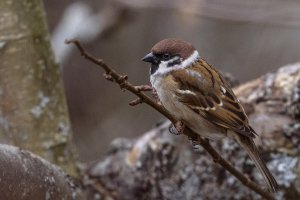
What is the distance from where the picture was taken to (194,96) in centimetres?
292

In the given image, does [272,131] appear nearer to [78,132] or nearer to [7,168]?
[7,168]

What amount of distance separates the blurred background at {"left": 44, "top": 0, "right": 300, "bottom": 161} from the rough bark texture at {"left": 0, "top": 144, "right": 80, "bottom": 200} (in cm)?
229

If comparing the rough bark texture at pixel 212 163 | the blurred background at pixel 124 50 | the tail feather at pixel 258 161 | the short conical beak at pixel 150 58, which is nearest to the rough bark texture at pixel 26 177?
the short conical beak at pixel 150 58

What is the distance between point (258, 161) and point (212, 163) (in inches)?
17.4

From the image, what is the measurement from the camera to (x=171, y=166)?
10.8ft

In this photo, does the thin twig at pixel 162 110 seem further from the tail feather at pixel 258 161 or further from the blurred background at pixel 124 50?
the blurred background at pixel 124 50

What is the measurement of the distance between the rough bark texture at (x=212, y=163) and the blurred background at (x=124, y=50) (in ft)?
4.57

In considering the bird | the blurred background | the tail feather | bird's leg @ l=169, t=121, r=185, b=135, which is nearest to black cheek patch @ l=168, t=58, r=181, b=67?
the bird

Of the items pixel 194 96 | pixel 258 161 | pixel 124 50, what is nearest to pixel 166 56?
pixel 194 96

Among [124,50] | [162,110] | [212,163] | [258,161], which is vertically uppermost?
[162,110]

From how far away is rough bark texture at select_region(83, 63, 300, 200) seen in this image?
3.15 m

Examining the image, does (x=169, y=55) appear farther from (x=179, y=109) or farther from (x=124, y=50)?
(x=124, y=50)

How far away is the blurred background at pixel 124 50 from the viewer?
16.4 feet

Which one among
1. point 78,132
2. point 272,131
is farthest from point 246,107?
point 78,132
